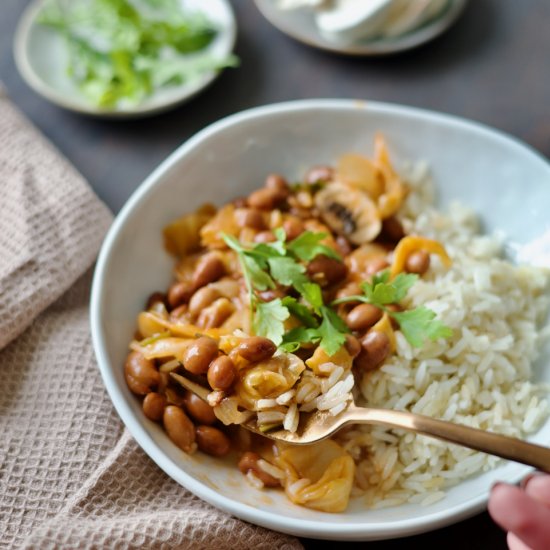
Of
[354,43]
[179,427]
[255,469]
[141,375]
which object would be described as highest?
[354,43]

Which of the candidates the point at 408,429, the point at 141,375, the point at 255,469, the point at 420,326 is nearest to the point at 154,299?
the point at 141,375

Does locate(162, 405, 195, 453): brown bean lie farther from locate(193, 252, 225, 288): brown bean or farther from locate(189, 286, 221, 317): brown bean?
locate(193, 252, 225, 288): brown bean

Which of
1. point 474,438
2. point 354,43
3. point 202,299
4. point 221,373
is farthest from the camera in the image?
point 354,43

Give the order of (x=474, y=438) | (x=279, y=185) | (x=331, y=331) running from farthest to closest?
(x=279, y=185) → (x=331, y=331) → (x=474, y=438)

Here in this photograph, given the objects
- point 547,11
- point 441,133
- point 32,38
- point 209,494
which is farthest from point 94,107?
point 547,11

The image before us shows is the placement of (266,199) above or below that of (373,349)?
above

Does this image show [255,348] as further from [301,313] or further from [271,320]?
[301,313]

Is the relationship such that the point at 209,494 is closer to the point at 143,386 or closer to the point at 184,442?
the point at 184,442
